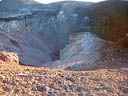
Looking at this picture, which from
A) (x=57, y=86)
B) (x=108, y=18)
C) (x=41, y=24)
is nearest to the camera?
(x=57, y=86)

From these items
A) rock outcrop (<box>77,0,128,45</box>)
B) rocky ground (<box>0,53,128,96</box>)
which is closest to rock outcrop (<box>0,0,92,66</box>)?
rock outcrop (<box>77,0,128,45</box>)

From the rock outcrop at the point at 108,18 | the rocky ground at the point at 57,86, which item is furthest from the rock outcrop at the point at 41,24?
the rocky ground at the point at 57,86

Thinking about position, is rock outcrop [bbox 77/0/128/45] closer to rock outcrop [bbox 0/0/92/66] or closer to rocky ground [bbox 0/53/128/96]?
rock outcrop [bbox 0/0/92/66]

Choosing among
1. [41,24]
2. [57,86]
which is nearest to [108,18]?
[41,24]

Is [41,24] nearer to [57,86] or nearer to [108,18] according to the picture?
[108,18]

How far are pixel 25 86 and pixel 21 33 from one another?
23.5m

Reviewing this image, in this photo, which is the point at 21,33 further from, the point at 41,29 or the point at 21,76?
the point at 21,76

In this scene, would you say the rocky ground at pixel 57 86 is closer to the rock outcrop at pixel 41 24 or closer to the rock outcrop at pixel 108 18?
the rock outcrop at pixel 108 18

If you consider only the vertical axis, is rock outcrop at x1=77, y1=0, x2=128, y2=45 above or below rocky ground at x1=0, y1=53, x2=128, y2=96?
above

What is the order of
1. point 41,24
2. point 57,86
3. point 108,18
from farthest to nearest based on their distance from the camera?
point 41,24 → point 108,18 → point 57,86

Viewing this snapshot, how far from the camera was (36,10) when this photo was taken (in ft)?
102

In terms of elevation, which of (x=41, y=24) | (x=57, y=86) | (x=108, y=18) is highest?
(x=108, y=18)

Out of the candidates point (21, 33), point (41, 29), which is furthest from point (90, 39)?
point (41, 29)

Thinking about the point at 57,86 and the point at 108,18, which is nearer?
the point at 57,86
